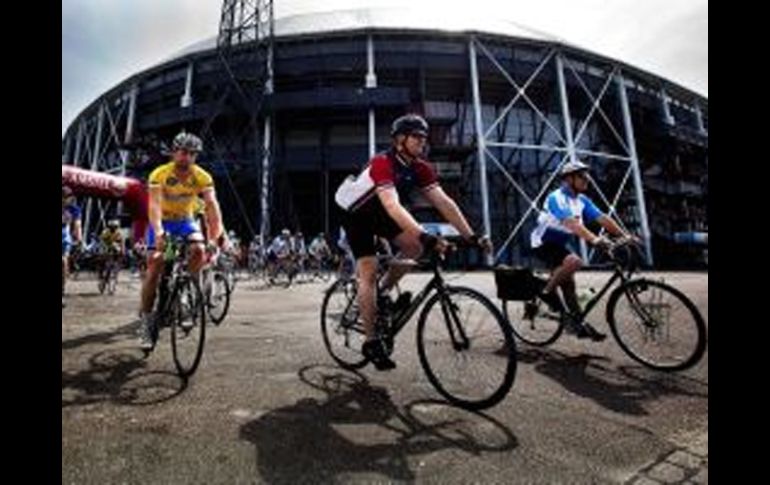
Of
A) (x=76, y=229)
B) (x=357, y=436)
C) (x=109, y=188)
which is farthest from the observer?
(x=109, y=188)

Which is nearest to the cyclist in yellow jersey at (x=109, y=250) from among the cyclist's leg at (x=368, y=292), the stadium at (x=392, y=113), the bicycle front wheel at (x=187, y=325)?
the bicycle front wheel at (x=187, y=325)

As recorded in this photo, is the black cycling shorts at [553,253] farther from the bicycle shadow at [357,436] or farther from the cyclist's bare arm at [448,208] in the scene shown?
the bicycle shadow at [357,436]

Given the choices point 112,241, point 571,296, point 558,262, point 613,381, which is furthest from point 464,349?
point 112,241

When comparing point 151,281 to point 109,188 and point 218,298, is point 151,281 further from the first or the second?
point 109,188

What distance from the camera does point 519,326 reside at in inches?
262

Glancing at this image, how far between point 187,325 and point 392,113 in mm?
29552

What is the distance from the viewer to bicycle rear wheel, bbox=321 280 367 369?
487 cm

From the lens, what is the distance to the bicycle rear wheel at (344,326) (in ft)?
16.0

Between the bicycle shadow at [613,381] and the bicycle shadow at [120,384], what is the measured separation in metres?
2.92

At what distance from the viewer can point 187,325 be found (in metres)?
4.61

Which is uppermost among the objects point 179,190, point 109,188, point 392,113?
point 392,113
